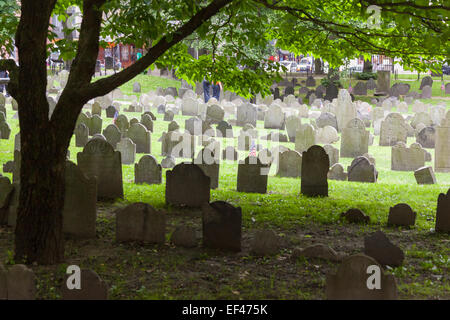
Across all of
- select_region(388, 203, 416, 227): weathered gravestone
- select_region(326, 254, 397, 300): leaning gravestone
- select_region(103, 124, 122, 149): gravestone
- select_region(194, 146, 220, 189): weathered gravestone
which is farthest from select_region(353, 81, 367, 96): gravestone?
select_region(326, 254, 397, 300): leaning gravestone

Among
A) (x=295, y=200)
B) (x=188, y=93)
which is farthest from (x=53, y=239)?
(x=188, y=93)

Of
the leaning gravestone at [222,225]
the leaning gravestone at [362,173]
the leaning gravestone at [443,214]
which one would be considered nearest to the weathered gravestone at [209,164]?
the leaning gravestone at [362,173]

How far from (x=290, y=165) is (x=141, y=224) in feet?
21.5

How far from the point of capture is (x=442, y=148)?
15.1 meters

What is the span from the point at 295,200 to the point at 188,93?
61.7 feet

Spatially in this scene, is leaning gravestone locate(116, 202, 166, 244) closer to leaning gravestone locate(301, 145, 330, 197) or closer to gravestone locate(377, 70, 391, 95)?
leaning gravestone locate(301, 145, 330, 197)

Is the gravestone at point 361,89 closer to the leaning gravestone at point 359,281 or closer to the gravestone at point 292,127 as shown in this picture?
the gravestone at point 292,127

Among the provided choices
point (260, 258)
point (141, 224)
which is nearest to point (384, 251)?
point (260, 258)

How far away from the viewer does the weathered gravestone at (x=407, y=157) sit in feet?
49.9

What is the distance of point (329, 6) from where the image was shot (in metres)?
10.4

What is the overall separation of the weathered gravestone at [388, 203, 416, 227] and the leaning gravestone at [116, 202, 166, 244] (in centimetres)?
341

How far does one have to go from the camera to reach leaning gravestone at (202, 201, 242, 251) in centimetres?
718

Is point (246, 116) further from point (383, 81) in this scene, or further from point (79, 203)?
point (383, 81)

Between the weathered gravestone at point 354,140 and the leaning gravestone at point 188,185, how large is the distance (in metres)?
8.40
